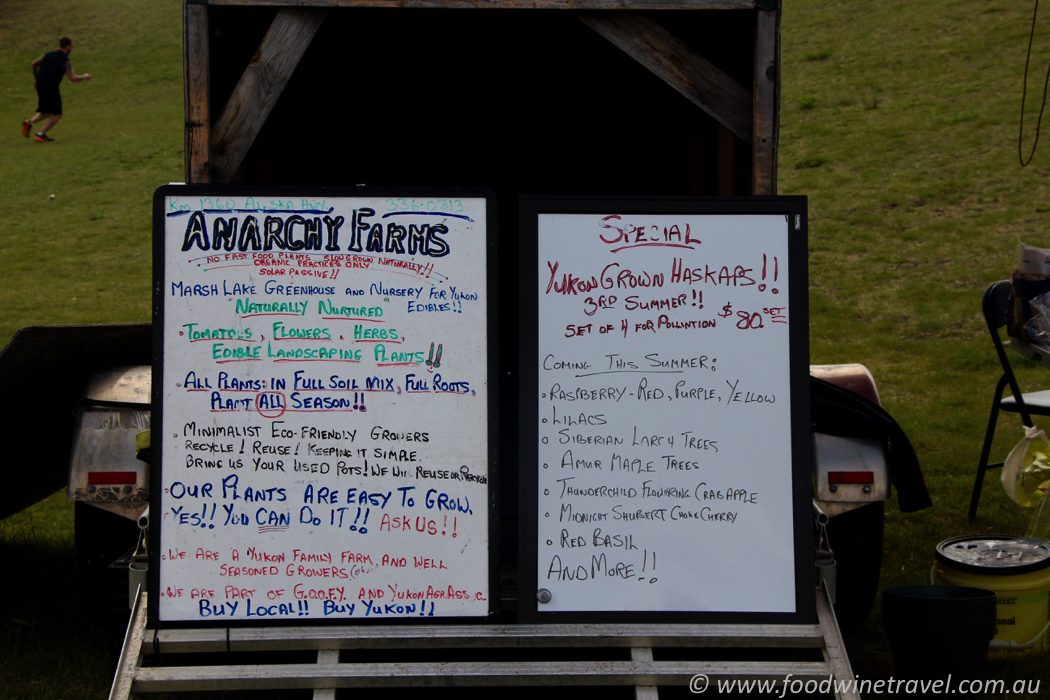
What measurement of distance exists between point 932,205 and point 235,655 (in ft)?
43.2

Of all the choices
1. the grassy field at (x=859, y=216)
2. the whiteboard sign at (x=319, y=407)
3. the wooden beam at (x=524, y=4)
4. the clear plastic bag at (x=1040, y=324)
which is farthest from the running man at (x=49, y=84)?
the clear plastic bag at (x=1040, y=324)

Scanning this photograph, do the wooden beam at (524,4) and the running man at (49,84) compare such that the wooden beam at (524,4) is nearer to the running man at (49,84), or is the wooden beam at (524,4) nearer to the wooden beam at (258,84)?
the wooden beam at (258,84)

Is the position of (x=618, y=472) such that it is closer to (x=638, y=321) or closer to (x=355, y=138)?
(x=638, y=321)

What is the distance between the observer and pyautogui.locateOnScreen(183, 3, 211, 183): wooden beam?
15.4 feet

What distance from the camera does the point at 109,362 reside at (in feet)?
16.7

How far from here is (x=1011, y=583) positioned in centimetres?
475

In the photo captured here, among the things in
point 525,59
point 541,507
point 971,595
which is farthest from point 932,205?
point 541,507

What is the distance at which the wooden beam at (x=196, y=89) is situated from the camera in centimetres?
469

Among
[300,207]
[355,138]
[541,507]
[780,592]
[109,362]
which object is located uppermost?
[355,138]

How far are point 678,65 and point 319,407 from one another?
2.09 meters

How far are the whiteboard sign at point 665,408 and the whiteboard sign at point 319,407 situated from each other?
0.74 feet

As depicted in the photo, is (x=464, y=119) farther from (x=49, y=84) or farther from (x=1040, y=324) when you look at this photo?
(x=49, y=84)

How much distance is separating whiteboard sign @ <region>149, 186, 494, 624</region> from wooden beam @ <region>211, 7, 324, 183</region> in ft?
2.42

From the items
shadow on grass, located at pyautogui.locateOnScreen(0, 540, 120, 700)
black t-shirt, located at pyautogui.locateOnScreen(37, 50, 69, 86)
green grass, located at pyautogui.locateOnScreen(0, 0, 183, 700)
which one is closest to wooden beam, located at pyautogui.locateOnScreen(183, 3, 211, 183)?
green grass, located at pyautogui.locateOnScreen(0, 0, 183, 700)
